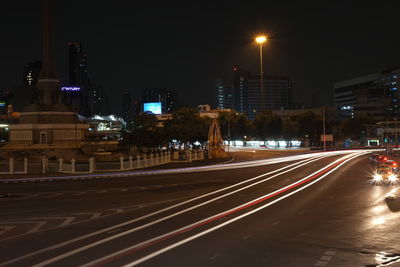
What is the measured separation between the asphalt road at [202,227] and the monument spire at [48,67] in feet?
126

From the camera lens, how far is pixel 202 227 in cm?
1410

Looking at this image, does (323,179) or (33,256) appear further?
(323,179)

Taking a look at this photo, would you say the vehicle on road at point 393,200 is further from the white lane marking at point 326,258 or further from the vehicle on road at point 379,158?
the vehicle on road at point 379,158

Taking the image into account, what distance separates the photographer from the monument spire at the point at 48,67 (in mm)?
60344

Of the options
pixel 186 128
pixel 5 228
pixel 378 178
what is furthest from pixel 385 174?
pixel 186 128

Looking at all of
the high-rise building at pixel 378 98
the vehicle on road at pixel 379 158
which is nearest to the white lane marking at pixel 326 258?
the vehicle on road at pixel 379 158

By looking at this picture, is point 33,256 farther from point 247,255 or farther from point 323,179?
point 323,179

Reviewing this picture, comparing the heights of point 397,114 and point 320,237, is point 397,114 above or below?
above

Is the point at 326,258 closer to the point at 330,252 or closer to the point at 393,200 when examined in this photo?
the point at 330,252

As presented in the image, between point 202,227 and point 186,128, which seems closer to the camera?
point 202,227

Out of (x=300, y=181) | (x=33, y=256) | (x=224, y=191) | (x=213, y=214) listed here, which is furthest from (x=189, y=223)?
(x=300, y=181)

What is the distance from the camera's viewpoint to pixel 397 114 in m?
159

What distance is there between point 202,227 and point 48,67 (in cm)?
5314

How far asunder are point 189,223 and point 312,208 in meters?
5.60
